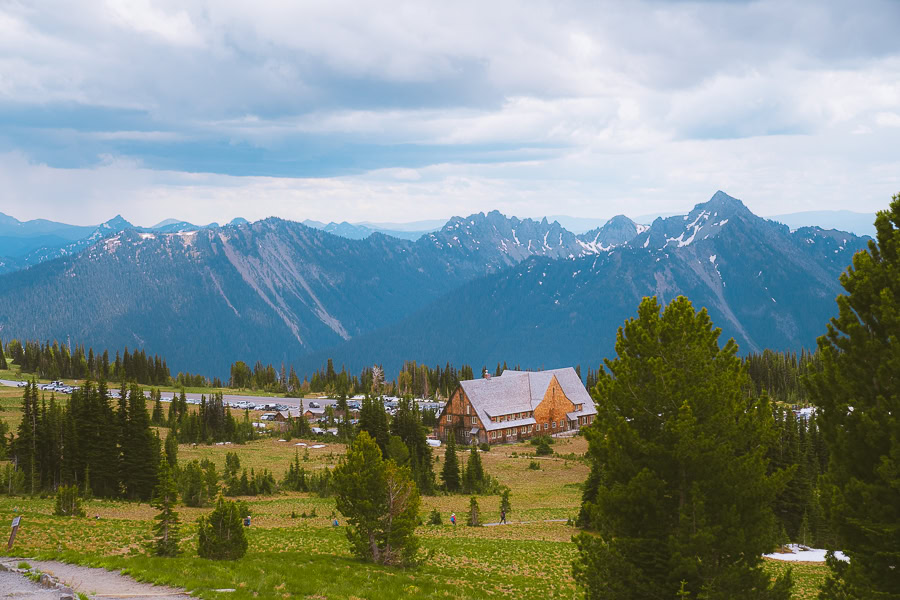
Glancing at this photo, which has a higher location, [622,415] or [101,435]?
[622,415]

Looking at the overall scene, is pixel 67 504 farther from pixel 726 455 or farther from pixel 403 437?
pixel 726 455

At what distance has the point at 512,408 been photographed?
112 m

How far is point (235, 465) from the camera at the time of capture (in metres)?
70.8

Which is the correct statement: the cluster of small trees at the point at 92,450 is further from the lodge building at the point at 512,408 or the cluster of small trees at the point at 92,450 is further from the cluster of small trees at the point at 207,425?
the lodge building at the point at 512,408

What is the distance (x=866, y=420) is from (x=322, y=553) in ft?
82.7

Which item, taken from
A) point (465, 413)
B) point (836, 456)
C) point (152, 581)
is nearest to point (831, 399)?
point (836, 456)

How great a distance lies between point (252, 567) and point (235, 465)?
1812 inches

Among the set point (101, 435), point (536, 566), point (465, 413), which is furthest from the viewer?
point (465, 413)

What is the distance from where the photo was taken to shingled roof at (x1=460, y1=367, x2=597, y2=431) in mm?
108812

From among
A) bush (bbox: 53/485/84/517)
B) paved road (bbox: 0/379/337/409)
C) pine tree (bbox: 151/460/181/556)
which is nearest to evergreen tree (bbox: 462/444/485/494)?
bush (bbox: 53/485/84/517)

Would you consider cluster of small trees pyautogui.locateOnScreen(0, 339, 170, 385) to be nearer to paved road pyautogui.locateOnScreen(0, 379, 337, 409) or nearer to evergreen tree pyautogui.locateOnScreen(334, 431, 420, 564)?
paved road pyautogui.locateOnScreen(0, 379, 337, 409)

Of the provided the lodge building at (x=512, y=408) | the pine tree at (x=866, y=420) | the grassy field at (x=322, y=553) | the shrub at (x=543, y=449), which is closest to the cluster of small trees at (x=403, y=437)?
the grassy field at (x=322, y=553)

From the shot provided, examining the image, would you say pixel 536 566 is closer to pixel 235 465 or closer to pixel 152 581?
pixel 152 581

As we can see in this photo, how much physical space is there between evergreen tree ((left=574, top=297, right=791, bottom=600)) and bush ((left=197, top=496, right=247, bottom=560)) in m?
15.7
